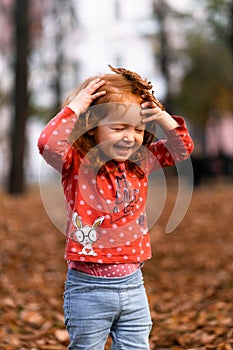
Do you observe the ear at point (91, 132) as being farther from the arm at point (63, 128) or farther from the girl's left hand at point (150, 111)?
the girl's left hand at point (150, 111)

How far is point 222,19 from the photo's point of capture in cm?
2117

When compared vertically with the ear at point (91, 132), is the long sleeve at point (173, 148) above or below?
below

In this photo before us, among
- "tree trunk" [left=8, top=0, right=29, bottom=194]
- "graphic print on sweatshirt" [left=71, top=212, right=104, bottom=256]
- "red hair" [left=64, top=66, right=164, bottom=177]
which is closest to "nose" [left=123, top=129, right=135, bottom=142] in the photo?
"red hair" [left=64, top=66, right=164, bottom=177]

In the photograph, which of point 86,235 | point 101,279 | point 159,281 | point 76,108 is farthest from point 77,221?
point 159,281

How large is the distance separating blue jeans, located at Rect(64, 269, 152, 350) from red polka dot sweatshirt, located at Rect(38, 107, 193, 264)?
0.11 meters

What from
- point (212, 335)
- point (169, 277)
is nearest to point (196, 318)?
point (212, 335)

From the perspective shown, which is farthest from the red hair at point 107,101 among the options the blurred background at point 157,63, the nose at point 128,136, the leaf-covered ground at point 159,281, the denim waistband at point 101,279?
the blurred background at point 157,63

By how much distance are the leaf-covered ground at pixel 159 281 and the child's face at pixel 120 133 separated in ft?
6.04

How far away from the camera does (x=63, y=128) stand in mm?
2902

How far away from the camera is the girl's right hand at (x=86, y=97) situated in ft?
9.61

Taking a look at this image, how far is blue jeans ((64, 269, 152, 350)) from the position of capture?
9.62ft

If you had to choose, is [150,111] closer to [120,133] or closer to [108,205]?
[120,133]

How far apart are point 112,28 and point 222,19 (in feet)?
68.0

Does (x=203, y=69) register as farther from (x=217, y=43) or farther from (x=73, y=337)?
(x=73, y=337)
